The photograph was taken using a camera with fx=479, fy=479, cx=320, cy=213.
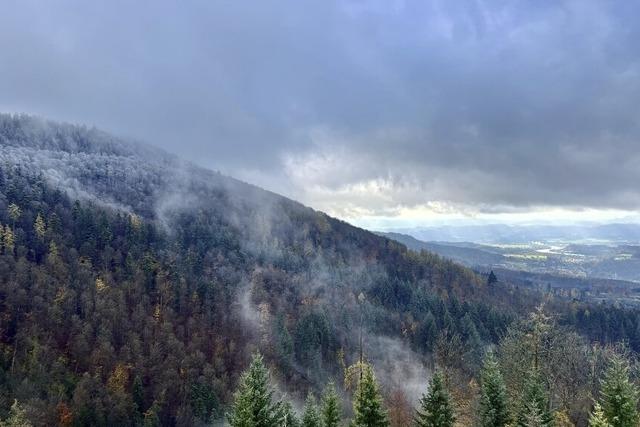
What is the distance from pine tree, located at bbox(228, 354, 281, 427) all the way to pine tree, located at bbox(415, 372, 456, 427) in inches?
461

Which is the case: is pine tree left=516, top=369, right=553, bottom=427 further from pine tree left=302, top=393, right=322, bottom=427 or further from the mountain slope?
the mountain slope

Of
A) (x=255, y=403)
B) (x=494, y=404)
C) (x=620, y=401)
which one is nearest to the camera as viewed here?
(x=255, y=403)

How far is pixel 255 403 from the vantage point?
34562mm

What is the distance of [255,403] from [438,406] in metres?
14.4

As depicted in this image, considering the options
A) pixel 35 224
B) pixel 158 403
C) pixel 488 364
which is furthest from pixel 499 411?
pixel 35 224

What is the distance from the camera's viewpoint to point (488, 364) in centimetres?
3925

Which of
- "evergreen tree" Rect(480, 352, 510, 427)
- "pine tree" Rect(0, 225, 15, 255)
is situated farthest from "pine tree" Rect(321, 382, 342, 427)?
"pine tree" Rect(0, 225, 15, 255)

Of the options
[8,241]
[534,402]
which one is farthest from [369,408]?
[8,241]

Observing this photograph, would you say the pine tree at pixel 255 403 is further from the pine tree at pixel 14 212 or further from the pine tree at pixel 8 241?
the pine tree at pixel 14 212

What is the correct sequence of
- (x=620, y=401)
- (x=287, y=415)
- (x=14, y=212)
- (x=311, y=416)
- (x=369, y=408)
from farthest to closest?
1. (x=14, y=212)
2. (x=311, y=416)
3. (x=287, y=415)
4. (x=369, y=408)
5. (x=620, y=401)

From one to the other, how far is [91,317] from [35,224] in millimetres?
50133

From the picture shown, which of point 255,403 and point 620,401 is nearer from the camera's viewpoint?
point 255,403

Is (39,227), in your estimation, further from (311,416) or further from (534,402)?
(534,402)

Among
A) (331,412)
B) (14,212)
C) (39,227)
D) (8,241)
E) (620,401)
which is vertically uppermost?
(14,212)
